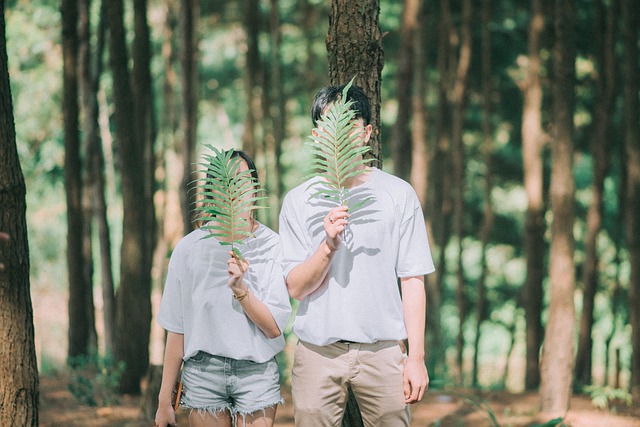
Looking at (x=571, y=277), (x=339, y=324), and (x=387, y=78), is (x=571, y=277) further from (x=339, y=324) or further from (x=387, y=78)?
(x=387, y=78)

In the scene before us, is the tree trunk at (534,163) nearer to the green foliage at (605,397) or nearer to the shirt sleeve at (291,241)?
the green foliage at (605,397)

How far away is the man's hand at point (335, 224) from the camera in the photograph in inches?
129

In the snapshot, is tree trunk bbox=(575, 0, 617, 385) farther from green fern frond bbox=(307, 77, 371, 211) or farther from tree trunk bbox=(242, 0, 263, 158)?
green fern frond bbox=(307, 77, 371, 211)

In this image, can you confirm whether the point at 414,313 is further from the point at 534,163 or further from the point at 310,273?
the point at 534,163

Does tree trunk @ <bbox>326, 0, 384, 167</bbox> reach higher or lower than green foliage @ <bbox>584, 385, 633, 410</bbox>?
higher

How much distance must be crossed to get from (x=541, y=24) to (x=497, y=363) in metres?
16.6

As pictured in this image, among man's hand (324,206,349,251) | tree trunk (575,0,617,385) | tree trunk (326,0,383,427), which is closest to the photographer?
man's hand (324,206,349,251)

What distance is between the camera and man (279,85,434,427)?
3500 millimetres

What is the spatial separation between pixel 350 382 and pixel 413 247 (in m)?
0.63

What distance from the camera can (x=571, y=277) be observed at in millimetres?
8422

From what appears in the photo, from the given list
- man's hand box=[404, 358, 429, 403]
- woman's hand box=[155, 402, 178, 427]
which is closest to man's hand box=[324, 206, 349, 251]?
man's hand box=[404, 358, 429, 403]

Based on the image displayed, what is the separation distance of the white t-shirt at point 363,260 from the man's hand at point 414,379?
0.14 m

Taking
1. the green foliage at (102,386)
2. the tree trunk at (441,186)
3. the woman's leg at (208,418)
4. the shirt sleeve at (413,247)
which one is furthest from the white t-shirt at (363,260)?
the tree trunk at (441,186)

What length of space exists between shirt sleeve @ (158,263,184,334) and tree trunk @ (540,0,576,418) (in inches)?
216
